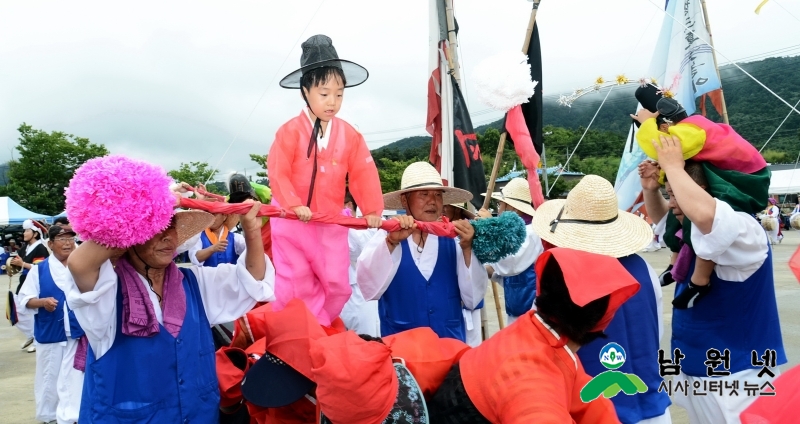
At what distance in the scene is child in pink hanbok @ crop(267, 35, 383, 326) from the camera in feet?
9.32

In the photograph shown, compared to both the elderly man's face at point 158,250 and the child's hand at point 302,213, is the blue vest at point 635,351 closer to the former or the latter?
the child's hand at point 302,213

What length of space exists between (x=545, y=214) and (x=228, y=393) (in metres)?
1.78

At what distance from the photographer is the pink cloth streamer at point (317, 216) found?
234 centimetres

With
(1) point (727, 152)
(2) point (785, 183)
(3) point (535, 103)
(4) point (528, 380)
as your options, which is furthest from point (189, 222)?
(2) point (785, 183)

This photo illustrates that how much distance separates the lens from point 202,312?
2.33m

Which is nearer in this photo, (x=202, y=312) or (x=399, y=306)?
(x=202, y=312)

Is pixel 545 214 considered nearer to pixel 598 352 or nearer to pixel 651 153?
pixel 651 153

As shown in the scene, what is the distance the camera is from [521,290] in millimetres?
3174

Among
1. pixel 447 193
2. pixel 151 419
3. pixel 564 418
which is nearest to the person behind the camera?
pixel 564 418

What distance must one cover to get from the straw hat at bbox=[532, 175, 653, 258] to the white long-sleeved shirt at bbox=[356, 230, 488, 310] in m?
0.46

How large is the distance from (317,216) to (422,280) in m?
0.78

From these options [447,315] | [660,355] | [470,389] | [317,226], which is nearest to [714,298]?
[660,355]

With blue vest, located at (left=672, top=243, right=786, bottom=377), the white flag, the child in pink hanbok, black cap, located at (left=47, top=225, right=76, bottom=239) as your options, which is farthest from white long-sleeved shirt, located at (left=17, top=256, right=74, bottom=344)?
the white flag

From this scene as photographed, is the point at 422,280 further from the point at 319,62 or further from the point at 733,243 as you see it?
the point at 733,243
